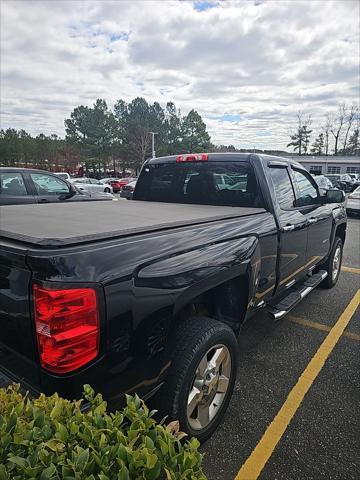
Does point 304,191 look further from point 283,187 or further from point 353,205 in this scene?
point 353,205

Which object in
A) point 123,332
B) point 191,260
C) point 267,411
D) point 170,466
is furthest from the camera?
point 267,411

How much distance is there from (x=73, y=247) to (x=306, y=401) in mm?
2279

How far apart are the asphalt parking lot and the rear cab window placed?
1532 millimetres

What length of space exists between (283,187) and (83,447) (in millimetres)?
3141

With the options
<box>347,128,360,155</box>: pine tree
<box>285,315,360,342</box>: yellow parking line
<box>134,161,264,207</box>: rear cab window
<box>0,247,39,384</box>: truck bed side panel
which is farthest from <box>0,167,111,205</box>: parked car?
<box>347,128,360,155</box>: pine tree

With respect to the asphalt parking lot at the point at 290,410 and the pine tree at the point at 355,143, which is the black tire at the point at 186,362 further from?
the pine tree at the point at 355,143

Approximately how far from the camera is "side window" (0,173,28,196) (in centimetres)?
618

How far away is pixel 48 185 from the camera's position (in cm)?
698

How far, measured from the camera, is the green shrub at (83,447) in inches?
38.1

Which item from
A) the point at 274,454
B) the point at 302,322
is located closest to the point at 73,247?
the point at 274,454

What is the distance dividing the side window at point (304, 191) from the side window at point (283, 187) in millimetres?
179

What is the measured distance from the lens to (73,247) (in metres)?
1.53

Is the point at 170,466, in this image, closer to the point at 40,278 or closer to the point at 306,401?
the point at 40,278

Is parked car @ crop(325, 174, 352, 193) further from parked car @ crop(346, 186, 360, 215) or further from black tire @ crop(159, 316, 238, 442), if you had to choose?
black tire @ crop(159, 316, 238, 442)
